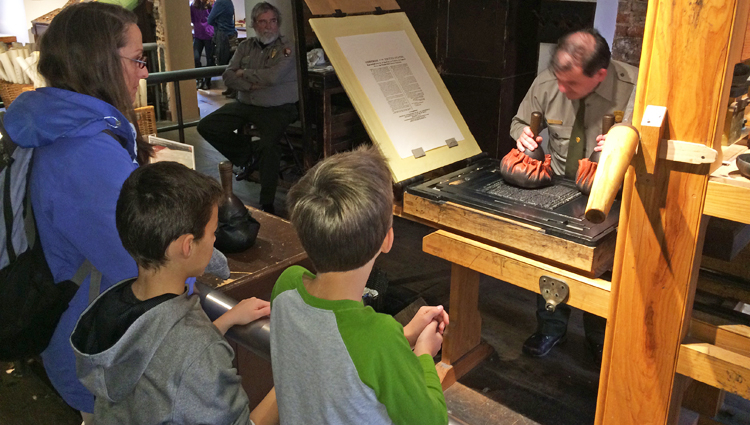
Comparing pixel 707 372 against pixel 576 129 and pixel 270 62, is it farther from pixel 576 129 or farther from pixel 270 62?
pixel 270 62

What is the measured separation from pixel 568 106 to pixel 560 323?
1.04m

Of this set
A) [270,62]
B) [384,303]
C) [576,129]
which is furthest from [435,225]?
[270,62]

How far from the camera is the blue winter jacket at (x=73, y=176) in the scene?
146 centimetres

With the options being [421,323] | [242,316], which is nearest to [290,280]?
[242,316]

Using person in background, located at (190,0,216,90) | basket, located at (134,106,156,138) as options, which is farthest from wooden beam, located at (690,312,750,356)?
person in background, located at (190,0,216,90)

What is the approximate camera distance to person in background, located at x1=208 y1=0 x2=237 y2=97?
9602 millimetres

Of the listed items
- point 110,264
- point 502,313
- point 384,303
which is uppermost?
point 110,264

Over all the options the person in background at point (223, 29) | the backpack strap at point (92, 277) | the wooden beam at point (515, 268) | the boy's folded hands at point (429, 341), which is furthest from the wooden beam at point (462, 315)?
the person in background at point (223, 29)

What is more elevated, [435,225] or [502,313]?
[435,225]

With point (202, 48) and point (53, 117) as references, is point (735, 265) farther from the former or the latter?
point (202, 48)

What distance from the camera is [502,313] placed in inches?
138

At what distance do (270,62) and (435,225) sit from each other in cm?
297

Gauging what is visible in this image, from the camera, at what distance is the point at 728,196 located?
1.44 metres

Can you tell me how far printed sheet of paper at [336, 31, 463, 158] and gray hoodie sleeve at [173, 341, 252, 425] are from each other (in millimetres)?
1733
